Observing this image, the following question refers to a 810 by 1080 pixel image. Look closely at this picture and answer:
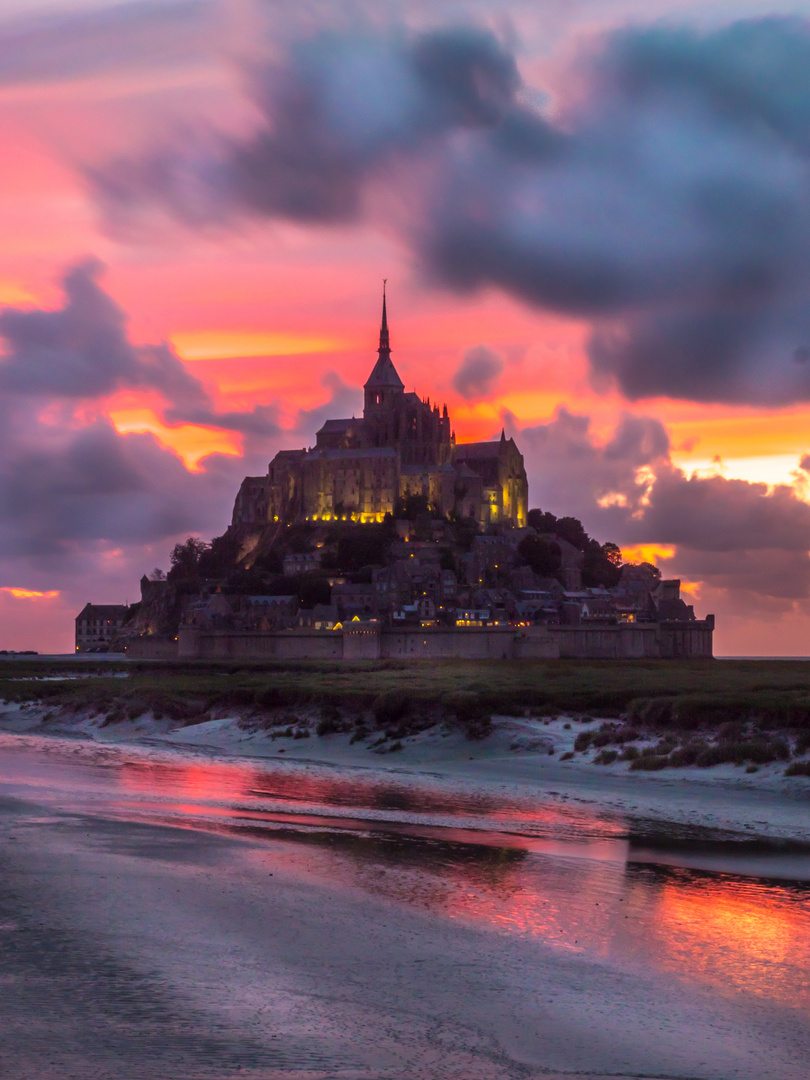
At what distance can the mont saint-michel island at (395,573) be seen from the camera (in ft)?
328

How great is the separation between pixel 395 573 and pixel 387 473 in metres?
25.5

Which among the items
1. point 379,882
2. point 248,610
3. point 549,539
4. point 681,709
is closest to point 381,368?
point 549,539

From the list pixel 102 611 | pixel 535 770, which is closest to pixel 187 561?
pixel 102 611

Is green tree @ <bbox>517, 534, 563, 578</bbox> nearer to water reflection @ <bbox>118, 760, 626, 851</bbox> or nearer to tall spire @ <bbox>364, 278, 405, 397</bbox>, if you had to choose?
tall spire @ <bbox>364, 278, 405, 397</bbox>

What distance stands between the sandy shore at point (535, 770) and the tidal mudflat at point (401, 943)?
38 centimetres

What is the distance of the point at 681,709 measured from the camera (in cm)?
2822

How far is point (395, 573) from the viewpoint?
10900 centimetres

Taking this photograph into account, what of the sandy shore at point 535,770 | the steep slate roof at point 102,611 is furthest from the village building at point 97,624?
the sandy shore at point 535,770

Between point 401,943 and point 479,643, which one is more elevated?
point 479,643

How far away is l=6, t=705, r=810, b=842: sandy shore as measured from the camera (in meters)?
20.1

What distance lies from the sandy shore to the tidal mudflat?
38 cm

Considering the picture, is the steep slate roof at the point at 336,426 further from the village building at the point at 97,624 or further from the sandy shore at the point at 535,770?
the sandy shore at the point at 535,770

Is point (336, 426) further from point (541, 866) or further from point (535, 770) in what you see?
point (541, 866)

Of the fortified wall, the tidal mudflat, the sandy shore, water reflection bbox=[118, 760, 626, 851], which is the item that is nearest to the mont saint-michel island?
the fortified wall
